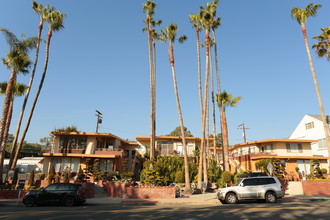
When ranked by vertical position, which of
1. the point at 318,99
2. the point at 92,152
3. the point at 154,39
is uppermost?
the point at 154,39

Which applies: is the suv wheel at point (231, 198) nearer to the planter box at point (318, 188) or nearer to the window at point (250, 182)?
the window at point (250, 182)

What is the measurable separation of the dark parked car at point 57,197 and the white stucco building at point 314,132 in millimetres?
39052

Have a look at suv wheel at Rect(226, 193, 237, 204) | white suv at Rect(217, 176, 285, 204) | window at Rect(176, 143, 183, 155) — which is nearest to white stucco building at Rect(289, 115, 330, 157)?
window at Rect(176, 143, 183, 155)

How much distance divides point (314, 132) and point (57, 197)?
42.3 m

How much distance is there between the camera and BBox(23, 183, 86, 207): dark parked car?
14.5 metres

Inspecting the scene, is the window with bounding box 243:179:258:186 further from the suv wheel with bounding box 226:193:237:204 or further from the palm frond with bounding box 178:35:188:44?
the palm frond with bounding box 178:35:188:44

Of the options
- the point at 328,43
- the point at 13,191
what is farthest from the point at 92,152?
the point at 328,43

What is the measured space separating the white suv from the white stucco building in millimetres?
29605

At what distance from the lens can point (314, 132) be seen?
132 feet

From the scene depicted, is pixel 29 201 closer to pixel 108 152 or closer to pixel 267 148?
pixel 108 152

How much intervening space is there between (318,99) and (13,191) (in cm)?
2941

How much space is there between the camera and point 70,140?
97.7 feet

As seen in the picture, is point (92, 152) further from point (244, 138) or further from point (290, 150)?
point (244, 138)

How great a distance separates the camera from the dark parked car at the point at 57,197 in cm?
1445
